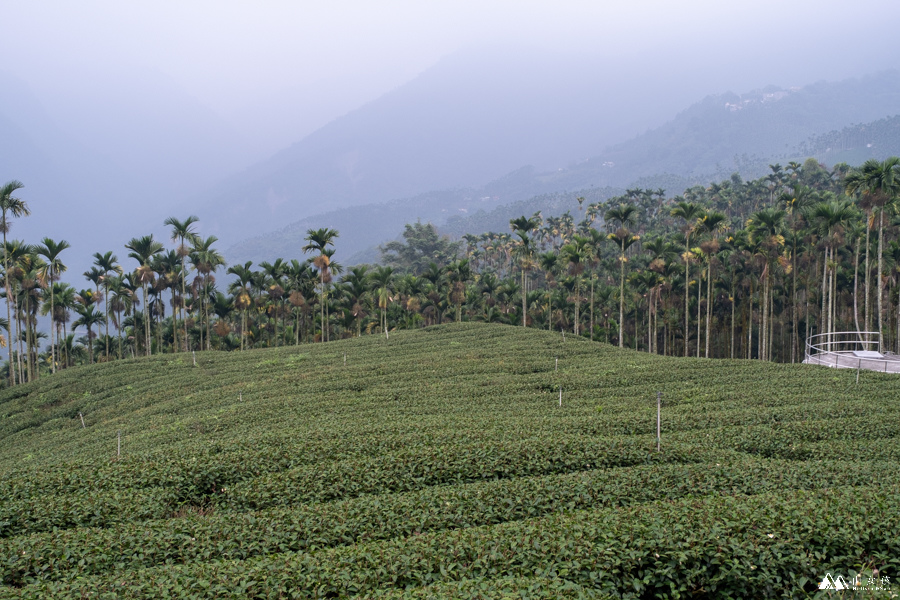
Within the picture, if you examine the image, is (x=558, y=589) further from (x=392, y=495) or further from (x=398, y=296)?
(x=398, y=296)

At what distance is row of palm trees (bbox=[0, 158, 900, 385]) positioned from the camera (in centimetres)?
4747

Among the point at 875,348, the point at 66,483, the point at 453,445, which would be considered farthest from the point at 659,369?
the point at 875,348

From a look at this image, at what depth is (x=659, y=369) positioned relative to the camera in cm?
2930

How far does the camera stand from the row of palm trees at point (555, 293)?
47.5 m

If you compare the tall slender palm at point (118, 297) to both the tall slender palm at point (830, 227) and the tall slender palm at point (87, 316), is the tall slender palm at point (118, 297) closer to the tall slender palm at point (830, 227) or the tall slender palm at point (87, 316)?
the tall slender palm at point (87, 316)

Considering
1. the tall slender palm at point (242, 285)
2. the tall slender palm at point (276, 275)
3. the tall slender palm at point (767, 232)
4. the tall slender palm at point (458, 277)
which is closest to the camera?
the tall slender palm at point (767, 232)

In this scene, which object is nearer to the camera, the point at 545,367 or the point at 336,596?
the point at 336,596

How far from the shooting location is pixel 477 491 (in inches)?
484

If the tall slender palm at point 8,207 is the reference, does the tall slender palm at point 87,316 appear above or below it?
below

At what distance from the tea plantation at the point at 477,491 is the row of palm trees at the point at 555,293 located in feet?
76.7

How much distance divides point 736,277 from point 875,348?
1531cm

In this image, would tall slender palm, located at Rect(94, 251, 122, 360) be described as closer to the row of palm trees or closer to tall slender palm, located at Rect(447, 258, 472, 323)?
the row of palm trees

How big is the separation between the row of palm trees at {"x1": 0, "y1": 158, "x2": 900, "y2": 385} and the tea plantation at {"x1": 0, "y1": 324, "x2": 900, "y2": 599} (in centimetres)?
2339

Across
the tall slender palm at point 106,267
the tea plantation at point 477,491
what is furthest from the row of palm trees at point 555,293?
the tea plantation at point 477,491
